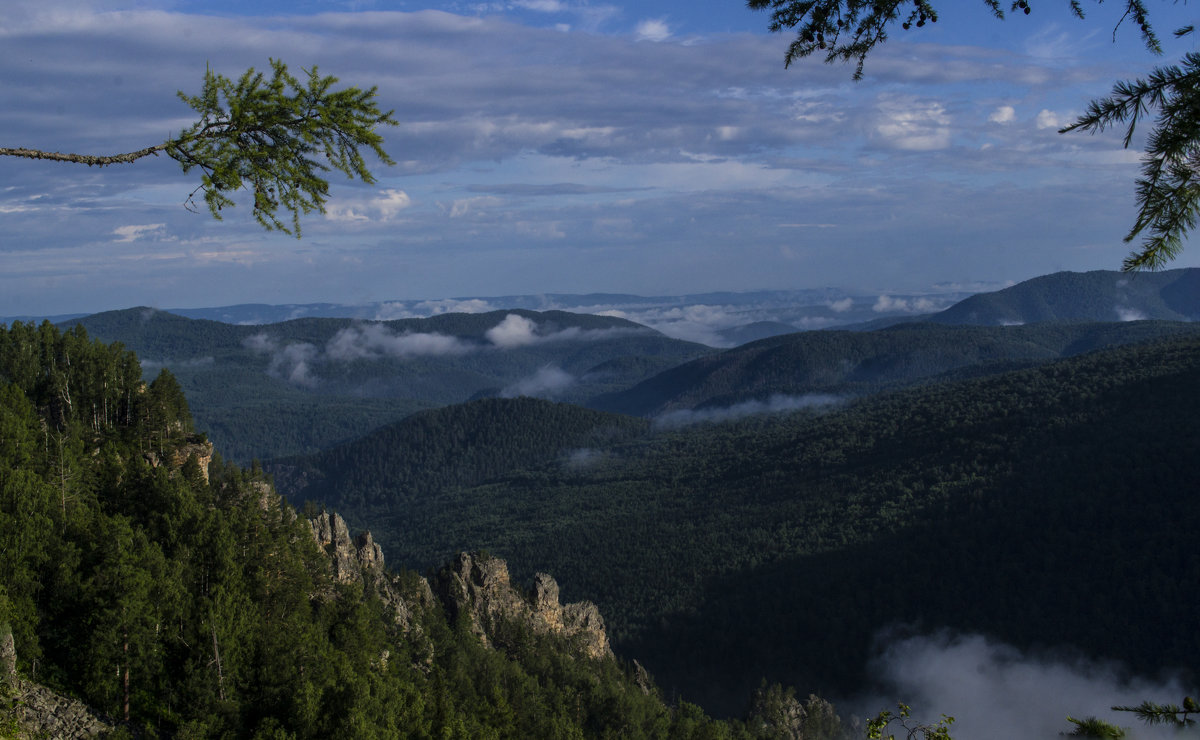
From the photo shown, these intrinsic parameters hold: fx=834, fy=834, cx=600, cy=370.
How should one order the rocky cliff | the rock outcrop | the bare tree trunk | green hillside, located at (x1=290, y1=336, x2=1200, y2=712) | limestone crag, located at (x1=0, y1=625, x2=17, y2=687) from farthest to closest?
green hillside, located at (x1=290, y1=336, x2=1200, y2=712), the rocky cliff, the bare tree trunk, the rock outcrop, limestone crag, located at (x1=0, y1=625, x2=17, y2=687)

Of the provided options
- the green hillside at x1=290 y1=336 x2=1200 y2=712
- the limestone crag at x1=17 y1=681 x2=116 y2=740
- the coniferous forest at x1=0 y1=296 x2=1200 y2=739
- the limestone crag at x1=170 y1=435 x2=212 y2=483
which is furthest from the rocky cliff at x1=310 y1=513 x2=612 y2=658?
the green hillside at x1=290 y1=336 x2=1200 y2=712

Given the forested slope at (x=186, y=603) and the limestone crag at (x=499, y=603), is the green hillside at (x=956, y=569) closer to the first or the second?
the limestone crag at (x=499, y=603)

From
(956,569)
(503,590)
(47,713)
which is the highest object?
(47,713)

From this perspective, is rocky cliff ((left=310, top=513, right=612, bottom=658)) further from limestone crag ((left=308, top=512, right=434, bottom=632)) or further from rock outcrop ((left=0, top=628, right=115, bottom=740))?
rock outcrop ((left=0, top=628, right=115, bottom=740))

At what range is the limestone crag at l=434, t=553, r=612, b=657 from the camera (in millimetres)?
86125

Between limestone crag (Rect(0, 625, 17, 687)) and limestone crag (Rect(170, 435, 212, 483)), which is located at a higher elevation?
limestone crag (Rect(170, 435, 212, 483))

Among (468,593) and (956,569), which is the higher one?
(468,593)

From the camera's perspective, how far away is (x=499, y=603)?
89.6 metres

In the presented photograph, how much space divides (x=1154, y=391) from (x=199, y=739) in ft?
716

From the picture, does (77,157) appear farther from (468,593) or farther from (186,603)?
(468,593)

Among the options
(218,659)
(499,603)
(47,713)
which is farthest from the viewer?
(499,603)

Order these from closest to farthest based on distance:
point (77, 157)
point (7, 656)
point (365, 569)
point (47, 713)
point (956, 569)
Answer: point (77, 157), point (7, 656), point (47, 713), point (365, 569), point (956, 569)

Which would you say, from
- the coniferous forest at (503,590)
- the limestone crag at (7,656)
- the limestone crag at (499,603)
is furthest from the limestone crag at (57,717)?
the limestone crag at (499,603)

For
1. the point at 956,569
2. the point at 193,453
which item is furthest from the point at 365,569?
the point at 956,569
